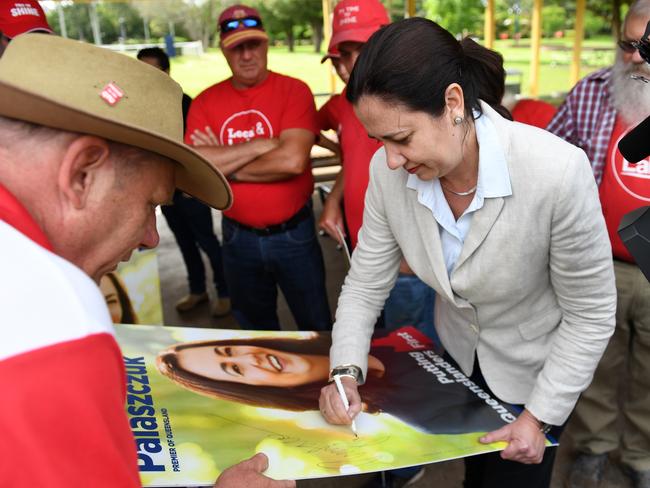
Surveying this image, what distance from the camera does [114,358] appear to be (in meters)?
0.71

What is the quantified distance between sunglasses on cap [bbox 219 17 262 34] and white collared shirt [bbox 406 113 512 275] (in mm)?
1843

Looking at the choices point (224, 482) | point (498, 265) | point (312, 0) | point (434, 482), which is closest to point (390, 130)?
point (498, 265)

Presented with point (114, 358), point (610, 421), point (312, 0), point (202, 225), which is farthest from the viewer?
point (312, 0)

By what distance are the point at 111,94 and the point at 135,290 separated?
197 cm

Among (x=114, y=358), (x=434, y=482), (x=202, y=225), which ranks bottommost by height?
(x=434, y=482)

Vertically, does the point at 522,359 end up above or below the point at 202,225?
above

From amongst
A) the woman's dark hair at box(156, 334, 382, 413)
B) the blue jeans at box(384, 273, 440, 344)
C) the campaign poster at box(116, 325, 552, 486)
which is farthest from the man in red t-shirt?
the woman's dark hair at box(156, 334, 382, 413)

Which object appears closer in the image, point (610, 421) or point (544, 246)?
point (544, 246)

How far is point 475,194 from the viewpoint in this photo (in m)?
1.37

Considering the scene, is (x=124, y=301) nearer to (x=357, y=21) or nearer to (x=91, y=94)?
(x=357, y=21)

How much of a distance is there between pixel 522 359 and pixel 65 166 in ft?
3.86

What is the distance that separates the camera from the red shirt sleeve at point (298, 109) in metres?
2.84

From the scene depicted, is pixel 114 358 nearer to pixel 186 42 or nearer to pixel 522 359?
pixel 522 359

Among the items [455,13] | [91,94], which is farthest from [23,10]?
[455,13]
